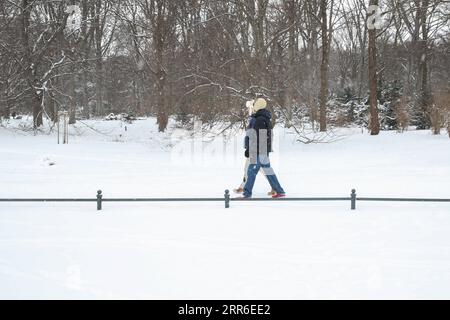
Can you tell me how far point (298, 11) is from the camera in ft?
79.6

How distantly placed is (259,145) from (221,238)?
9.49 feet

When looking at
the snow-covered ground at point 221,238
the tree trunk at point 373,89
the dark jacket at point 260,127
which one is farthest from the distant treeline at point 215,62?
the dark jacket at point 260,127

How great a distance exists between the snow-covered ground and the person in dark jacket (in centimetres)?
58

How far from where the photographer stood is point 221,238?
6.78 m

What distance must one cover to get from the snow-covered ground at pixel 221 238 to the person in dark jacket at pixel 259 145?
0.58 m

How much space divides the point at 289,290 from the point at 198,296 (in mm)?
985

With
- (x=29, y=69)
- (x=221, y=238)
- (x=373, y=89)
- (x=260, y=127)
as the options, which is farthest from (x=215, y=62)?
(x=221, y=238)

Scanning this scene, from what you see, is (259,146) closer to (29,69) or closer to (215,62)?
(215,62)

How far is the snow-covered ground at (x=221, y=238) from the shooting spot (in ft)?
16.4

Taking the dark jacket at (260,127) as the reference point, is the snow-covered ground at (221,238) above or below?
below

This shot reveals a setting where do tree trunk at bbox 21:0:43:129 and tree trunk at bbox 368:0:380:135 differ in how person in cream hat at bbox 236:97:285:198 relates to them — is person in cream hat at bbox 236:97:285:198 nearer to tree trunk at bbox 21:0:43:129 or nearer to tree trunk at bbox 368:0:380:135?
tree trunk at bbox 368:0:380:135

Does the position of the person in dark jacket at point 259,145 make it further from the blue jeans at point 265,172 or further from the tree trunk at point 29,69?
the tree trunk at point 29,69
